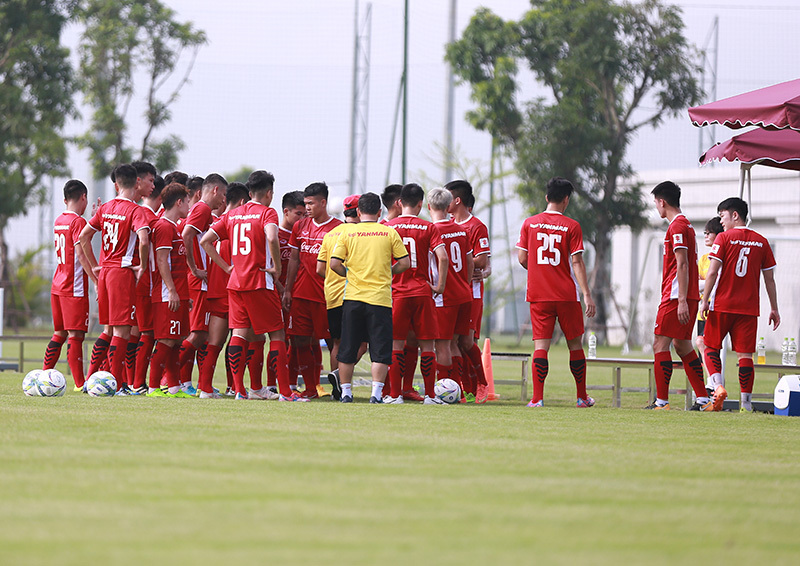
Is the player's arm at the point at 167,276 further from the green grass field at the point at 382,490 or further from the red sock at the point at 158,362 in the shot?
the green grass field at the point at 382,490

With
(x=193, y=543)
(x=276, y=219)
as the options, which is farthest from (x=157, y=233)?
(x=193, y=543)

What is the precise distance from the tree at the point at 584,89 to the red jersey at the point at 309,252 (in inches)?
838

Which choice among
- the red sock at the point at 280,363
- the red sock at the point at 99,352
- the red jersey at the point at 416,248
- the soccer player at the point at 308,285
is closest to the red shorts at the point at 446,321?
the red jersey at the point at 416,248

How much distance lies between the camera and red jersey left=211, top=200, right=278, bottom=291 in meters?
9.64

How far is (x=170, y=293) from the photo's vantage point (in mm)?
9875

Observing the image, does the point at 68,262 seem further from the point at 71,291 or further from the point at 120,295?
the point at 120,295

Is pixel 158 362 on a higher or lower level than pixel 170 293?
lower

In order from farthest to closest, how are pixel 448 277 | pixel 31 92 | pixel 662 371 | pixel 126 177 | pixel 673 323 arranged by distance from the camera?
1. pixel 31 92
2. pixel 448 277
3. pixel 126 177
4. pixel 662 371
5. pixel 673 323

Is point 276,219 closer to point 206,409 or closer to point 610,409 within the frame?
point 206,409

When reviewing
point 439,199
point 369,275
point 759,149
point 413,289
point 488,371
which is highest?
point 759,149

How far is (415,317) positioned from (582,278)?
1618 mm

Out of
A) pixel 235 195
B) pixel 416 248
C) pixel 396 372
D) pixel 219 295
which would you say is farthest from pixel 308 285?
pixel 396 372

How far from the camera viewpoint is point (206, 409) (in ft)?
27.3

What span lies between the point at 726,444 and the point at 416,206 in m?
4.04
